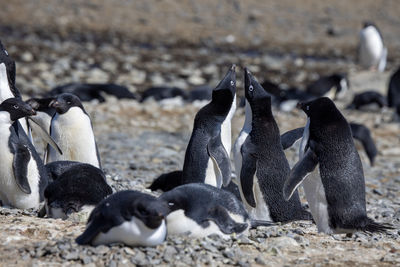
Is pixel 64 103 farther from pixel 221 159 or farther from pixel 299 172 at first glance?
pixel 299 172

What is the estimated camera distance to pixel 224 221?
17.8 ft

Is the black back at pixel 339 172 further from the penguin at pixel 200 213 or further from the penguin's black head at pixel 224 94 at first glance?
the penguin's black head at pixel 224 94

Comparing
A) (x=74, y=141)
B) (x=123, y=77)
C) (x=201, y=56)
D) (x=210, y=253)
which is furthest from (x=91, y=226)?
(x=201, y=56)

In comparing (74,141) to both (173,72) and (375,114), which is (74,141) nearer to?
(375,114)

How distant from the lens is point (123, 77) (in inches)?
723

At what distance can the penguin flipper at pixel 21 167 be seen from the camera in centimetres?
649

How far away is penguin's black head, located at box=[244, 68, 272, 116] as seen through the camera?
7010mm

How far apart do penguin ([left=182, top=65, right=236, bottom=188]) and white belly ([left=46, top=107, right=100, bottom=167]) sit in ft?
3.89

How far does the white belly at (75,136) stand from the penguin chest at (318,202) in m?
2.46

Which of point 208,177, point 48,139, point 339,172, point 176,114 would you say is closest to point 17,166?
point 48,139

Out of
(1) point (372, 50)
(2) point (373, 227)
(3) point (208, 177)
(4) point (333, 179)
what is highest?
(1) point (372, 50)

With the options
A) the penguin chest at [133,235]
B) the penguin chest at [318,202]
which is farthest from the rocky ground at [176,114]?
the penguin chest at [318,202]

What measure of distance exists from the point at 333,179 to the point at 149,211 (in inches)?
75.8

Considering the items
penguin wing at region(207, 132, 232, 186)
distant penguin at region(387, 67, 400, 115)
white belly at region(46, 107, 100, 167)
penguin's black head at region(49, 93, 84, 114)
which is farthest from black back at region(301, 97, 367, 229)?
distant penguin at region(387, 67, 400, 115)
